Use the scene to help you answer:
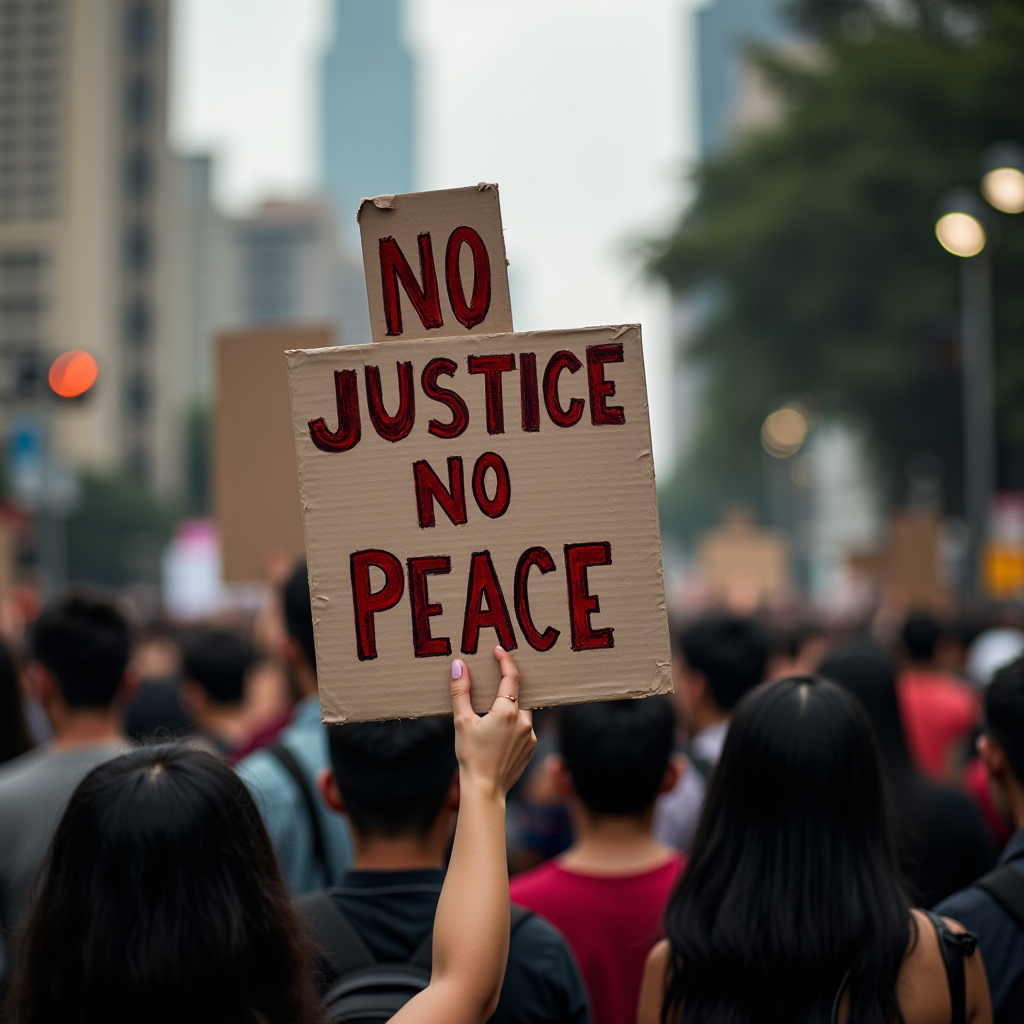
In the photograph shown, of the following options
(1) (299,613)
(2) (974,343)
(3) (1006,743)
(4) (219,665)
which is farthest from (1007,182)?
(3) (1006,743)

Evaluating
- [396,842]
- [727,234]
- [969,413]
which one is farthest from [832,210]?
[396,842]

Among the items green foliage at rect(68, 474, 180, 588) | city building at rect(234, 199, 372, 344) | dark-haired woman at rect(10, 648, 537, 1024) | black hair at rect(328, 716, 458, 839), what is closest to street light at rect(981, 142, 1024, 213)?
black hair at rect(328, 716, 458, 839)

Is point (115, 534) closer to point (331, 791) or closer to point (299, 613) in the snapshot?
point (299, 613)

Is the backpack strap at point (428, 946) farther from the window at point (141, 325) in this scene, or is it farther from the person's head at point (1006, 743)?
the window at point (141, 325)

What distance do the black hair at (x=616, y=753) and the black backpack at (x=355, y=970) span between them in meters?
0.95

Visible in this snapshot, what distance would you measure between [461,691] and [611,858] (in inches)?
55.6

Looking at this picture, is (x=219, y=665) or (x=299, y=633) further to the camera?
(x=219, y=665)

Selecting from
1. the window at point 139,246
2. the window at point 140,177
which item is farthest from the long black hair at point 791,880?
the window at point 140,177

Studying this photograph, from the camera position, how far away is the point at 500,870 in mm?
2145

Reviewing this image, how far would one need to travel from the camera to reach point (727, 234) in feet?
102

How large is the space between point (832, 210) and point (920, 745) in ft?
81.1

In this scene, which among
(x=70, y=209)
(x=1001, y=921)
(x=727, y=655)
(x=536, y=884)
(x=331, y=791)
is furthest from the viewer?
(x=70, y=209)

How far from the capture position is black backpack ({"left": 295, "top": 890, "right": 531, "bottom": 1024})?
7.91 feet

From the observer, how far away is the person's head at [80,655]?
445 centimetres
